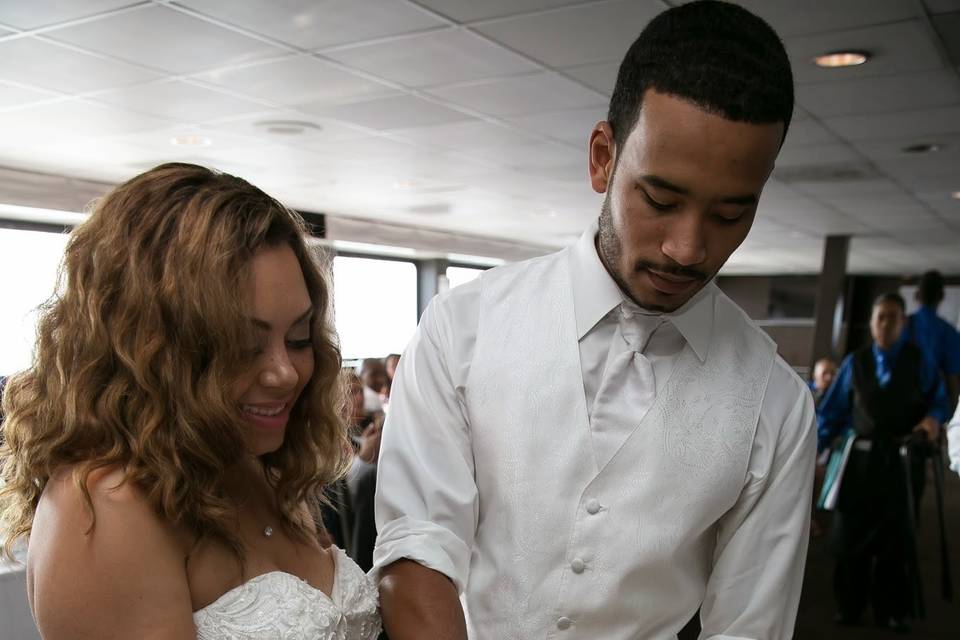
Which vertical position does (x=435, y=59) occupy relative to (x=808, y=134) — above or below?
below

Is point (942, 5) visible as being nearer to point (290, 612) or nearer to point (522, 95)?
point (522, 95)

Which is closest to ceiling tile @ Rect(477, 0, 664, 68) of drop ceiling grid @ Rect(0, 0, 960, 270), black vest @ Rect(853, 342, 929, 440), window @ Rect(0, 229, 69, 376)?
drop ceiling grid @ Rect(0, 0, 960, 270)

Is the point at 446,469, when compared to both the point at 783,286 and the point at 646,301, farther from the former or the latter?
the point at 783,286

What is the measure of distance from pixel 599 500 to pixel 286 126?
14.0 ft

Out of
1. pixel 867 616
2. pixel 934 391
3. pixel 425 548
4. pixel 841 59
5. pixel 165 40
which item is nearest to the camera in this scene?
pixel 425 548

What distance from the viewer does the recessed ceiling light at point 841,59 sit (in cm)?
348

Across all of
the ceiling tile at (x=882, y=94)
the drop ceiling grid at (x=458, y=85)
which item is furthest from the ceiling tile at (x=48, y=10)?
the ceiling tile at (x=882, y=94)

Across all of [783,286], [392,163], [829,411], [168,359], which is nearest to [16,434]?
[168,359]

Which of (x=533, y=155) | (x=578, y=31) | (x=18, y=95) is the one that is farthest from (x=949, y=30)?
(x=18, y=95)

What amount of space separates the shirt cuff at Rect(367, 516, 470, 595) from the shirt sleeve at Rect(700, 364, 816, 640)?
0.38 m

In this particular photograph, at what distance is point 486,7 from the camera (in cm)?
301

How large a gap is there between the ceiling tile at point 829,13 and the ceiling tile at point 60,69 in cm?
268

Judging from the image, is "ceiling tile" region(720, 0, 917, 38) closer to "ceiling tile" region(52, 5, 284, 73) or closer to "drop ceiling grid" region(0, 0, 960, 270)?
"drop ceiling grid" region(0, 0, 960, 270)

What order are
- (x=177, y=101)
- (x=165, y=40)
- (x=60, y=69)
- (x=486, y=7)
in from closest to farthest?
(x=486, y=7), (x=165, y=40), (x=60, y=69), (x=177, y=101)
